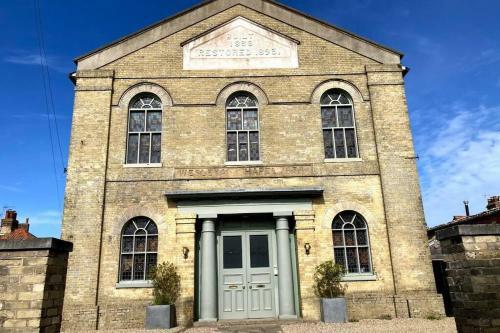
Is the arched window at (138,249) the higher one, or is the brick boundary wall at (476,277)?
the arched window at (138,249)

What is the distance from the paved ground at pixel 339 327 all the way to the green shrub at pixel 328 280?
86 centimetres

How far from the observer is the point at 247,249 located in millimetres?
11695

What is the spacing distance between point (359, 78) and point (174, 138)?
20.5 ft

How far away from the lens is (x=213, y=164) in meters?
12.0

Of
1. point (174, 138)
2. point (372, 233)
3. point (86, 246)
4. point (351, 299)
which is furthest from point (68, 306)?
point (372, 233)

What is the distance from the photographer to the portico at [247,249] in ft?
36.5

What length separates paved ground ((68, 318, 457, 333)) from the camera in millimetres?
9102

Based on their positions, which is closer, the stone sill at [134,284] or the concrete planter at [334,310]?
the concrete planter at [334,310]

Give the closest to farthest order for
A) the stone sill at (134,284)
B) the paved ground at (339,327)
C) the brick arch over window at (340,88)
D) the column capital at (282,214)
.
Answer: the paved ground at (339,327) → the stone sill at (134,284) → the column capital at (282,214) → the brick arch over window at (340,88)

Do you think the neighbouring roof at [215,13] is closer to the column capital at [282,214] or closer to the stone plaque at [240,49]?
the stone plaque at [240,49]

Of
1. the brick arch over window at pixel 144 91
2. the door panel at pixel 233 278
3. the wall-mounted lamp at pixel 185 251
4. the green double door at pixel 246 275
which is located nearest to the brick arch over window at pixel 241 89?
the brick arch over window at pixel 144 91

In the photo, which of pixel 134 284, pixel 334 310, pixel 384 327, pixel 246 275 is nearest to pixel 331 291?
pixel 334 310

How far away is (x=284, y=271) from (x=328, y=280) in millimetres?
1205

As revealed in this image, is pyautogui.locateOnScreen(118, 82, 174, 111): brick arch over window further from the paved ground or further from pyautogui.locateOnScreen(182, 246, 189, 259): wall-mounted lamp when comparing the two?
the paved ground
